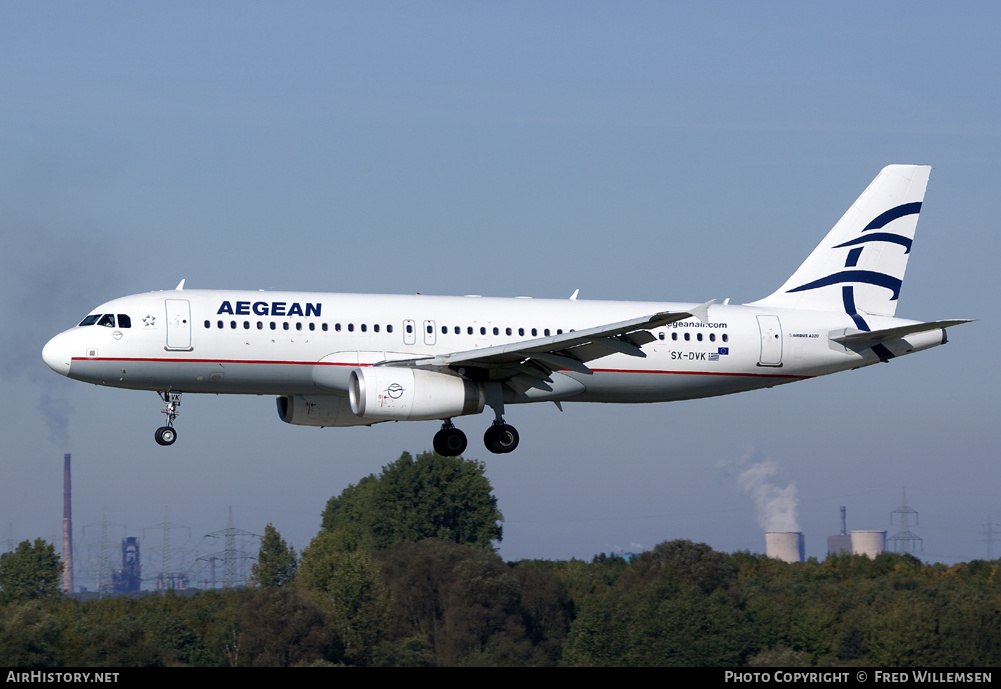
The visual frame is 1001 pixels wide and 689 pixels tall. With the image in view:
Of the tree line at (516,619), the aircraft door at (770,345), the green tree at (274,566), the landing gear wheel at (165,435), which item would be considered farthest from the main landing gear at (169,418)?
the green tree at (274,566)

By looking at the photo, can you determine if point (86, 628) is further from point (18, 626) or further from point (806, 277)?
point (806, 277)

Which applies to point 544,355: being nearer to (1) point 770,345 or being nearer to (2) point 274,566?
(1) point 770,345

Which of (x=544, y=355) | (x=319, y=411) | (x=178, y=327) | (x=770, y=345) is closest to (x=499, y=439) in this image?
(x=544, y=355)

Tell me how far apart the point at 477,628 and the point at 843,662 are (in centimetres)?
2839

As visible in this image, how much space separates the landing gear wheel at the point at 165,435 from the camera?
42.7 metres

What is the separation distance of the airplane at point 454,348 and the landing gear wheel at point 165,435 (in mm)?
41

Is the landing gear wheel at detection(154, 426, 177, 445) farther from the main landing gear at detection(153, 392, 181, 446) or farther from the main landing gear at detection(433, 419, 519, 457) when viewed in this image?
the main landing gear at detection(433, 419, 519, 457)

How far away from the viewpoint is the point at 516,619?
11019cm

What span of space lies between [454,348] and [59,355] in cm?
1205

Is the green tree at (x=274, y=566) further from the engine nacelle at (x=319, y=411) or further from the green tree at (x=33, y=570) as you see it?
the engine nacelle at (x=319, y=411)

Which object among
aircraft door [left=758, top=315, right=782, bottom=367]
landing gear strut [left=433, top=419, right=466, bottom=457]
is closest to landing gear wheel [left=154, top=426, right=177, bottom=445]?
landing gear strut [left=433, top=419, right=466, bottom=457]

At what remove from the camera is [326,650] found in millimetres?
102750

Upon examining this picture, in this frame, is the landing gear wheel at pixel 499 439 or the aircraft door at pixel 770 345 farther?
the aircraft door at pixel 770 345
